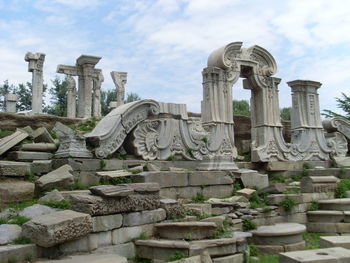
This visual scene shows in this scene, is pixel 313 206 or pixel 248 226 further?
pixel 313 206

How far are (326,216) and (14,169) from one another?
630cm

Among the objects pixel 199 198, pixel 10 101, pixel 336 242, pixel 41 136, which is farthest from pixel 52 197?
pixel 10 101

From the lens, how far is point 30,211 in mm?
5336

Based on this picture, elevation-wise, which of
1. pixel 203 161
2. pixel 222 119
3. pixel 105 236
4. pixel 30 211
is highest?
pixel 222 119

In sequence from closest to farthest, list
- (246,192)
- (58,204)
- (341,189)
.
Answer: (58,204) → (246,192) → (341,189)

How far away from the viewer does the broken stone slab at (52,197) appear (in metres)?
5.74

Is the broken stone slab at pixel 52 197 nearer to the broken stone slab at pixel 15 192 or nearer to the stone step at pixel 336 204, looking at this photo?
the broken stone slab at pixel 15 192

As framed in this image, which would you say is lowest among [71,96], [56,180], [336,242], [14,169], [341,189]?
[336,242]

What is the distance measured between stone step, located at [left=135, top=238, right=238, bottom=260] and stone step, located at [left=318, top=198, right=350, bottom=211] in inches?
146

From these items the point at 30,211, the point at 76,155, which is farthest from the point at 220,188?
the point at 30,211

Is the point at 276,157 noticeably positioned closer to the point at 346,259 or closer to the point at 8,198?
the point at 346,259

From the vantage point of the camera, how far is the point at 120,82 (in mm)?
23328

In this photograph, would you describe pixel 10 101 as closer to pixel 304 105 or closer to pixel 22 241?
pixel 304 105

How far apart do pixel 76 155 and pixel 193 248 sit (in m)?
3.26
